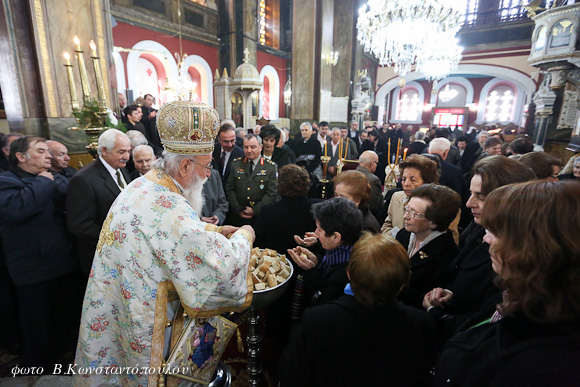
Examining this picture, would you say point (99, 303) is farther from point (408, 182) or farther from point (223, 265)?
point (408, 182)

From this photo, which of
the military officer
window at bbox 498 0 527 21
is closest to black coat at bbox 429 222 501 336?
the military officer

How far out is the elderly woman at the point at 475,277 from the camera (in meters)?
1.40

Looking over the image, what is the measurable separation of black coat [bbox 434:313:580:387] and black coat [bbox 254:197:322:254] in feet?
4.82

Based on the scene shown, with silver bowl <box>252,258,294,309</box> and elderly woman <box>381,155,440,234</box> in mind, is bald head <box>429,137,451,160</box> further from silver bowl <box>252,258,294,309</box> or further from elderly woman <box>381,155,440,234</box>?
silver bowl <box>252,258,294,309</box>

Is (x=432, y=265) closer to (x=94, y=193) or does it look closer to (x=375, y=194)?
(x=375, y=194)

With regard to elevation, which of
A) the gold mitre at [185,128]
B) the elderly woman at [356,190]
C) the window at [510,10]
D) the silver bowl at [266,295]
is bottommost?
the silver bowl at [266,295]

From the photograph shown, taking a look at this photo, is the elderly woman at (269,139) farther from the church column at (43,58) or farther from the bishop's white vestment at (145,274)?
the bishop's white vestment at (145,274)

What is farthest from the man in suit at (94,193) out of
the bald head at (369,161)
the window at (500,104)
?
the window at (500,104)

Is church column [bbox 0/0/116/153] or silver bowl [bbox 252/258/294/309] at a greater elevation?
church column [bbox 0/0/116/153]

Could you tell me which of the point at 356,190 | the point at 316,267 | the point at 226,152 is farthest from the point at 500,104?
the point at 316,267

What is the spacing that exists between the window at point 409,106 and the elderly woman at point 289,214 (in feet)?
85.8

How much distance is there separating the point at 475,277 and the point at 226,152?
343 cm

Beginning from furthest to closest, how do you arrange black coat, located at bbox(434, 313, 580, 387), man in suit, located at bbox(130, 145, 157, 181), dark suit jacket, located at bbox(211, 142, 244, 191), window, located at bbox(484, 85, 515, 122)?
window, located at bbox(484, 85, 515, 122) < dark suit jacket, located at bbox(211, 142, 244, 191) < man in suit, located at bbox(130, 145, 157, 181) < black coat, located at bbox(434, 313, 580, 387)

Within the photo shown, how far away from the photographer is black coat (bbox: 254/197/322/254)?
7.77ft
